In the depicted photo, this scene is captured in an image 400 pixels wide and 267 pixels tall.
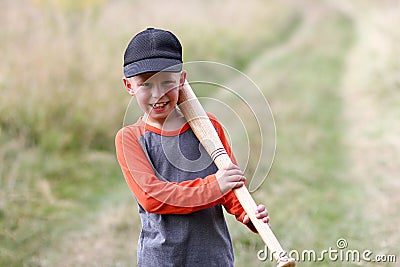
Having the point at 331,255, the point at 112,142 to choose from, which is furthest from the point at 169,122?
the point at 112,142

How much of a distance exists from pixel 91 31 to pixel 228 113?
18.4ft

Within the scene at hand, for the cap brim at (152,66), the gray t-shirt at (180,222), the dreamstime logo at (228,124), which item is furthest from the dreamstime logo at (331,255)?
the cap brim at (152,66)

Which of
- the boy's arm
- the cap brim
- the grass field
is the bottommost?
the boy's arm

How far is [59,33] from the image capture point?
23.1ft

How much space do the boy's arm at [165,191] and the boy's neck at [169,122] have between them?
0.47ft

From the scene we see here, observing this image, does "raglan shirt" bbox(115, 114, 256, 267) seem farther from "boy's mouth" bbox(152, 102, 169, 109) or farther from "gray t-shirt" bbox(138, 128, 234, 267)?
"boy's mouth" bbox(152, 102, 169, 109)

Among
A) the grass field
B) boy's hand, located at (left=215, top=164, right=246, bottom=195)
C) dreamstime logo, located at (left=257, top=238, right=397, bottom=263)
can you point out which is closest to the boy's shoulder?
boy's hand, located at (left=215, top=164, right=246, bottom=195)

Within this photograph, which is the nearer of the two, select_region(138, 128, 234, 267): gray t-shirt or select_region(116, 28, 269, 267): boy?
select_region(116, 28, 269, 267): boy

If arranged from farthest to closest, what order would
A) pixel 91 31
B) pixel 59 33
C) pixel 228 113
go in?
pixel 91 31
pixel 59 33
pixel 228 113

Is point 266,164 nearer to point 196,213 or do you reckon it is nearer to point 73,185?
point 196,213

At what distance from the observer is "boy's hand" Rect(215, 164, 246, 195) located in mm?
2148

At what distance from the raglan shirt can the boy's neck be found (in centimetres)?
2

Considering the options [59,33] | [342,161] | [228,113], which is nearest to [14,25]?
[59,33]

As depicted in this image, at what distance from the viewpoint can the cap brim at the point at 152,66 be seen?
2148 mm
